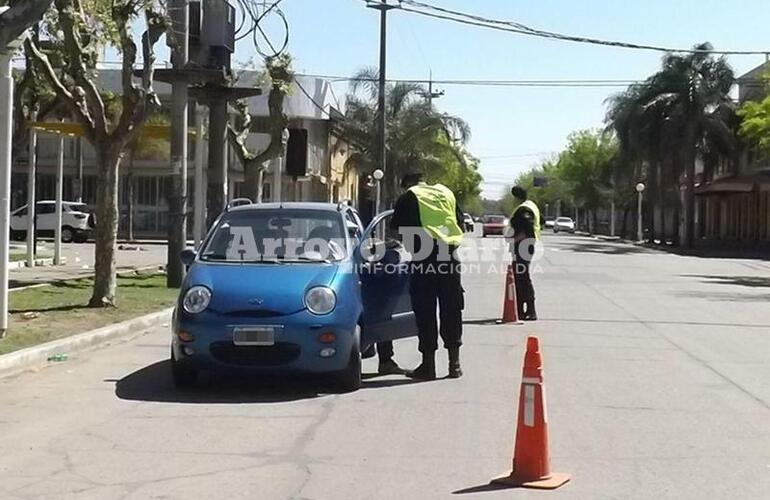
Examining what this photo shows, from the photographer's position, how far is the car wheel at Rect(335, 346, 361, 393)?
1040 cm

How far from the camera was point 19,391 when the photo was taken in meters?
10.4

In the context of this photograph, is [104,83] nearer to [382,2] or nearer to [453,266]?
[382,2]

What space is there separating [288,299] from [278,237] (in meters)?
1.41

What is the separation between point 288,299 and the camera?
1015cm

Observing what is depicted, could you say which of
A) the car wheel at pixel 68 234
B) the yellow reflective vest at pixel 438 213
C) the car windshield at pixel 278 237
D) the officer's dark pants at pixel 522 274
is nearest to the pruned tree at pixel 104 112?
the car windshield at pixel 278 237

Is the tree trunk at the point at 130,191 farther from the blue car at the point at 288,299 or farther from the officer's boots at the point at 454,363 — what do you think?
the officer's boots at the point at 454,363

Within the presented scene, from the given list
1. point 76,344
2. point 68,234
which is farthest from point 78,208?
point 76,344

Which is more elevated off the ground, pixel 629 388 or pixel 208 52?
pixel 208 52

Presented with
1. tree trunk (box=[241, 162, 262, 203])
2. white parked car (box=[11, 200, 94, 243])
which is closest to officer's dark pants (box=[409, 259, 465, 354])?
tree trunk (box=[241, 162, 262, 203])

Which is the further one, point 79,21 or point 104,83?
point 104,83

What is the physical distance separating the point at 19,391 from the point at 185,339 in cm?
165

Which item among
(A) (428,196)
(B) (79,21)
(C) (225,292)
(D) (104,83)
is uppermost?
(D) (104,83)

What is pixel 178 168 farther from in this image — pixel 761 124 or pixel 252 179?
pixel 761 124

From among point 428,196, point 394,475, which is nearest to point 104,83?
point 428,196
